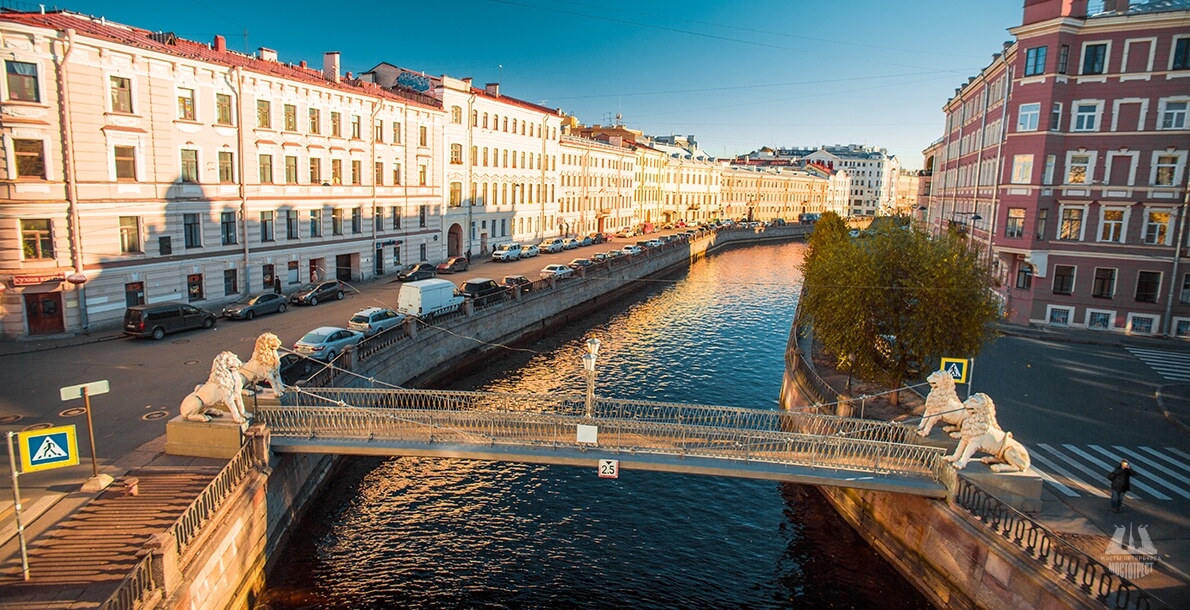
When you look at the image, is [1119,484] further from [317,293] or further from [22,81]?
[22,81]

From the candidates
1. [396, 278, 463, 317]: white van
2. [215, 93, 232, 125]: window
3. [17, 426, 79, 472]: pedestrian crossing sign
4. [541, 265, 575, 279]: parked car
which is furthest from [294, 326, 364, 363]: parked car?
[541, 265, 575, 279]: parked car

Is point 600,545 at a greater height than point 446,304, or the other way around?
point 446,304

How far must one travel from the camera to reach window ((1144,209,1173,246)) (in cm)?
3578

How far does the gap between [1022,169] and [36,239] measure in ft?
Result: 158

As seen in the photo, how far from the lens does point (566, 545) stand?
19.2 metres

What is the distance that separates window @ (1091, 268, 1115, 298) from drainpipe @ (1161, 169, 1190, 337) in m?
2.42

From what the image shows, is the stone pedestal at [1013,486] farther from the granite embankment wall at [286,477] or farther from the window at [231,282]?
the window at [231,282]

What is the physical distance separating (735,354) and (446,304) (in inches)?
650

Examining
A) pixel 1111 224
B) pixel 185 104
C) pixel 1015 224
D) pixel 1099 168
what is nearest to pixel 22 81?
pixel 185 104

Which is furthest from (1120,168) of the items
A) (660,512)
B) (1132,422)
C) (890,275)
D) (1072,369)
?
(660,512)

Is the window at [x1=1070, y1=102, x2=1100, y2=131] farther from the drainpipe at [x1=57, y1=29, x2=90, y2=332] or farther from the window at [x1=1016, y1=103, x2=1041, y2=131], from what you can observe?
the drainpipe at [x1=57, y1=29, x2=90, y2=332]

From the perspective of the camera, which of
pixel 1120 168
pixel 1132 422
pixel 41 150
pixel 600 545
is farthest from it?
pixel 1120 168

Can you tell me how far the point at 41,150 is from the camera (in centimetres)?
2928

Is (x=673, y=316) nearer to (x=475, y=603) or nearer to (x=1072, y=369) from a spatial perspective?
(x=1072, y=369)
